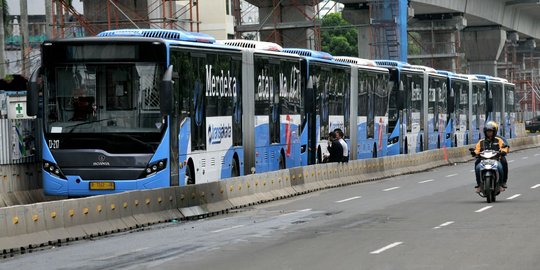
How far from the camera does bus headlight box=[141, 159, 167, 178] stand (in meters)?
26.0

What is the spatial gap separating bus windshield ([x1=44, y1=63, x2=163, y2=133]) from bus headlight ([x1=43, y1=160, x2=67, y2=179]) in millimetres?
966

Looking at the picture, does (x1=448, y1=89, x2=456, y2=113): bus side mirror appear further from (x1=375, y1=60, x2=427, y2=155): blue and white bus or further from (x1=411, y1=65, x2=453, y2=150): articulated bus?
(x1=375, y1=60, x2=427, y2=155): blue and white bus

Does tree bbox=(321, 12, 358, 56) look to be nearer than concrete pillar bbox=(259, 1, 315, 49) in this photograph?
No

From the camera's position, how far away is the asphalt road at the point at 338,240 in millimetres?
15258

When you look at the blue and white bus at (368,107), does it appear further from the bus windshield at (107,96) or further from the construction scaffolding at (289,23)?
the bus windshield at (107,96)

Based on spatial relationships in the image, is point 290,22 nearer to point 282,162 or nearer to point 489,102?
point 489,102

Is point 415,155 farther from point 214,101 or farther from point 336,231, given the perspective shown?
point 336,231

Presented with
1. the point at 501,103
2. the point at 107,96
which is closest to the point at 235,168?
the point at 107,96

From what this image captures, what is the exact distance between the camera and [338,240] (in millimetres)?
18266

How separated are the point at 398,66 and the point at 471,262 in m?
39.2

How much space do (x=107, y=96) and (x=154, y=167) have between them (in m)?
1.82

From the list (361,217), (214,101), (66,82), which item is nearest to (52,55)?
(66,82)

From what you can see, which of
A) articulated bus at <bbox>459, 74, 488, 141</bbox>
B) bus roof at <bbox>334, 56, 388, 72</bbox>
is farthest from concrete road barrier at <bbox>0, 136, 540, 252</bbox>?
articulated bus at <bbox>459, 74, 488, 141</bbox>

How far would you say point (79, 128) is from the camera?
1027 inches
